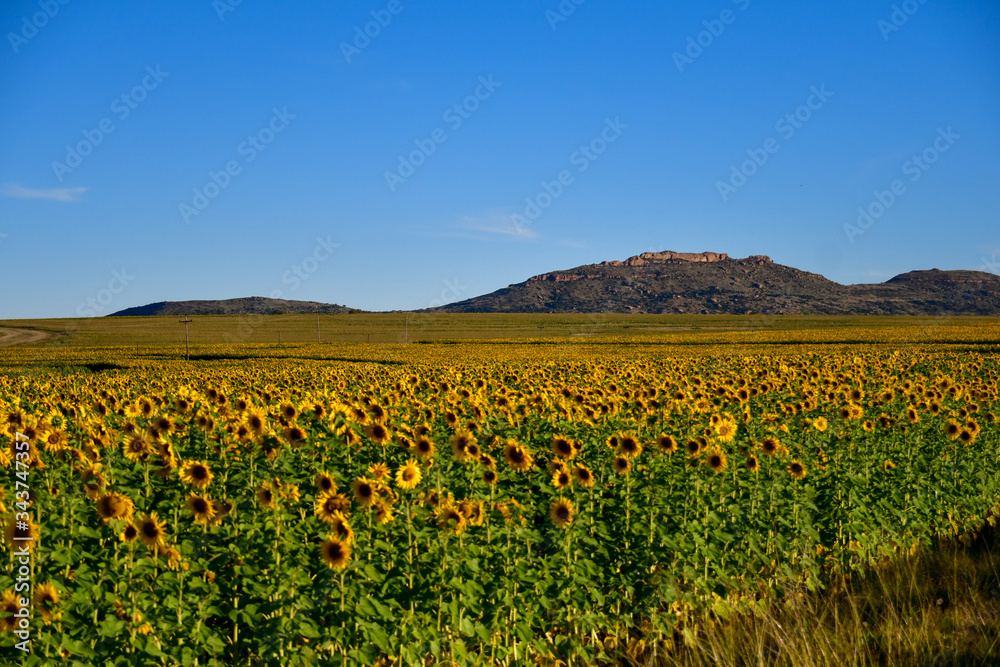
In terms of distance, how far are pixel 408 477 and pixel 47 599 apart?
84.0 inches

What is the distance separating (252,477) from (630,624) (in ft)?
9.79

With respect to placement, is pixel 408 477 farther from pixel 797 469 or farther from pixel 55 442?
pixel 797 469

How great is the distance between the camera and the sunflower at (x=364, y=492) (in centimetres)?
410

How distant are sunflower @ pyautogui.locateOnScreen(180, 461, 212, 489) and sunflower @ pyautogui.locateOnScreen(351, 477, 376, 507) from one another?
1223 mm

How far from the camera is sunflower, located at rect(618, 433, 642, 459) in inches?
229

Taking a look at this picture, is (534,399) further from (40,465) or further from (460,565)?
(40,465)

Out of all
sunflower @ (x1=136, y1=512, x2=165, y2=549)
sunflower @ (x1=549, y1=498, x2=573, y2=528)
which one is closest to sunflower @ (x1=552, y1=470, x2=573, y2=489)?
sunflower @ (x1=549, y1=498, x2=573, y2=528)

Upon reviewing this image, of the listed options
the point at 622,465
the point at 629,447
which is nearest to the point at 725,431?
the point at 629,447

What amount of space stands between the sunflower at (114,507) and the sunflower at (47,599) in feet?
1.47

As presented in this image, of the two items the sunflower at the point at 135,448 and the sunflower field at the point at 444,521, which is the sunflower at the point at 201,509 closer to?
the sunflower field at the point at 444,521

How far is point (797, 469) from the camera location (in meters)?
6.19

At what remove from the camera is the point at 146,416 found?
6.95 metres

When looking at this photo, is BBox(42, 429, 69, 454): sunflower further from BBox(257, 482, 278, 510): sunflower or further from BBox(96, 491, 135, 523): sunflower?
BBox(257, 482, 278, 510): sunflower

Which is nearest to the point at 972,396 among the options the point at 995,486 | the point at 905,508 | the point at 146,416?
the point at 995,486
